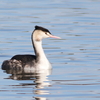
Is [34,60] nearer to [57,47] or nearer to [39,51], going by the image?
[39,51]

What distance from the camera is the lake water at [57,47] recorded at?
1259cm

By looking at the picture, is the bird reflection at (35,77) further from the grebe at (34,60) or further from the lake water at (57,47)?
the grebe at (34,60)

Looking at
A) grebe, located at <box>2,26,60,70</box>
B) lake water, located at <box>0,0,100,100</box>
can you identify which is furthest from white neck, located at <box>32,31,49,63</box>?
lake water, located at <box>0,0,100,100</box>

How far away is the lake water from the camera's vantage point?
12.6 metres

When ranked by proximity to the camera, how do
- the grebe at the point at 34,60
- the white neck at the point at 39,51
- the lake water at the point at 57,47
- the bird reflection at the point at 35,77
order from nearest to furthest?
the lake water at the point at 57,47
the bird reflection at the point at 35,77
the grebe at the point at 34,60
the white neck at the point at 39,51

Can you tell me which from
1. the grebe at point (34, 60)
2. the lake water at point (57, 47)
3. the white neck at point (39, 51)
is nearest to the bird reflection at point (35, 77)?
the lake water at point (57, 47)

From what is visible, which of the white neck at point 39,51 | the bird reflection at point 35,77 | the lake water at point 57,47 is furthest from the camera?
the white neck at point 39,51

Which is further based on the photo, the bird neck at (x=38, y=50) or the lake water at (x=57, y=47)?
the bird neck at (x=38, y=50)

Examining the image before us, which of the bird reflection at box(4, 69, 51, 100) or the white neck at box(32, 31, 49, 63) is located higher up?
the white neck at box(32, 31, 49, 63)

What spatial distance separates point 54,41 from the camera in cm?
2059

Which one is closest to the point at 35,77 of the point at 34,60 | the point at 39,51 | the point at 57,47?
the point at 34,60

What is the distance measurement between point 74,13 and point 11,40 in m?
8.95

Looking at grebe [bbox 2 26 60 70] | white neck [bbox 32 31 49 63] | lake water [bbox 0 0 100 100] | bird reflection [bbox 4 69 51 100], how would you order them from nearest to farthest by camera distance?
lake water [bbox 0 0 100 100] → bird reflection [bbox 4 69 51 100] → grebe [bbox 2 26 60 70] → white neck [bbox 32 31 49 63]

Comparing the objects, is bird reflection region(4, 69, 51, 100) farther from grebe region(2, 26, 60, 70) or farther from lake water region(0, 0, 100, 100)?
grebe region(2, 26, 60, 70)
